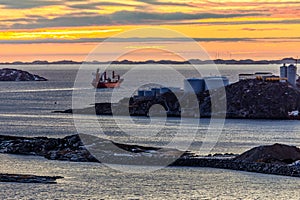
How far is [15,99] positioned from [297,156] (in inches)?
3253

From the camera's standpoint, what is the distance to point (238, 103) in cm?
8194

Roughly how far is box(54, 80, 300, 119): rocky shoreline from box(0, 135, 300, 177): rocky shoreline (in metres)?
30.6

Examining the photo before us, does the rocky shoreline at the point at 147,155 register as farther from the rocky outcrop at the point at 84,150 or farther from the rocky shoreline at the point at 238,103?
the rocky shoreline at the point at 238,103

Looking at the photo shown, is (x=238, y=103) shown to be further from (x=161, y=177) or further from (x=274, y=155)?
(x=161, y=177)

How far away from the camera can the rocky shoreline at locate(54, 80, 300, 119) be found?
260 feet

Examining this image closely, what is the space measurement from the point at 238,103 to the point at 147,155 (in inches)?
1512

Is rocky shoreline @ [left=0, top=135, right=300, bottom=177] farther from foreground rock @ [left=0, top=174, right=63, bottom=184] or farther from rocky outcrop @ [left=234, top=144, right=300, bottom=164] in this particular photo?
foreground rock @ [left=0, top=174, right=63, bottom=184]

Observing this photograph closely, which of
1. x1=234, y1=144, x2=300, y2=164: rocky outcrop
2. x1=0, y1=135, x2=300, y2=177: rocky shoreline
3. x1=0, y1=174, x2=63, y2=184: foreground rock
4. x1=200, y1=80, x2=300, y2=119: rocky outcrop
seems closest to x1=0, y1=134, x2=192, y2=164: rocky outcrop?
x1=0, y1=135, x2=300, y2=177: rocky shoreline

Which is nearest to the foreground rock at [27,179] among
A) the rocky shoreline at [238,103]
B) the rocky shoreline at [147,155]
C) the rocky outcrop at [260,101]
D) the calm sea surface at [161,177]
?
the calm sea surface at [161,177]

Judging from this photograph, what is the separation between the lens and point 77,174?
38562mm

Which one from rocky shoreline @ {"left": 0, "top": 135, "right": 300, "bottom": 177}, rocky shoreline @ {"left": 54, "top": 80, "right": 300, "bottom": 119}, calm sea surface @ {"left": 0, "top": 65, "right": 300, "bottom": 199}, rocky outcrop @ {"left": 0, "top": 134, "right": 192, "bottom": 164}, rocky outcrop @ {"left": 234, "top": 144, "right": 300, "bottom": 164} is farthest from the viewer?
rocky shoreline @ {"left": 54, "top": 80, "right": 300, "bottom": 119}

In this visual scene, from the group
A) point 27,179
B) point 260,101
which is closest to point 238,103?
point 260,101

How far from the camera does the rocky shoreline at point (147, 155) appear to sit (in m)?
39.7

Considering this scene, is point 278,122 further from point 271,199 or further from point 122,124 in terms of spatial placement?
point 271,199
